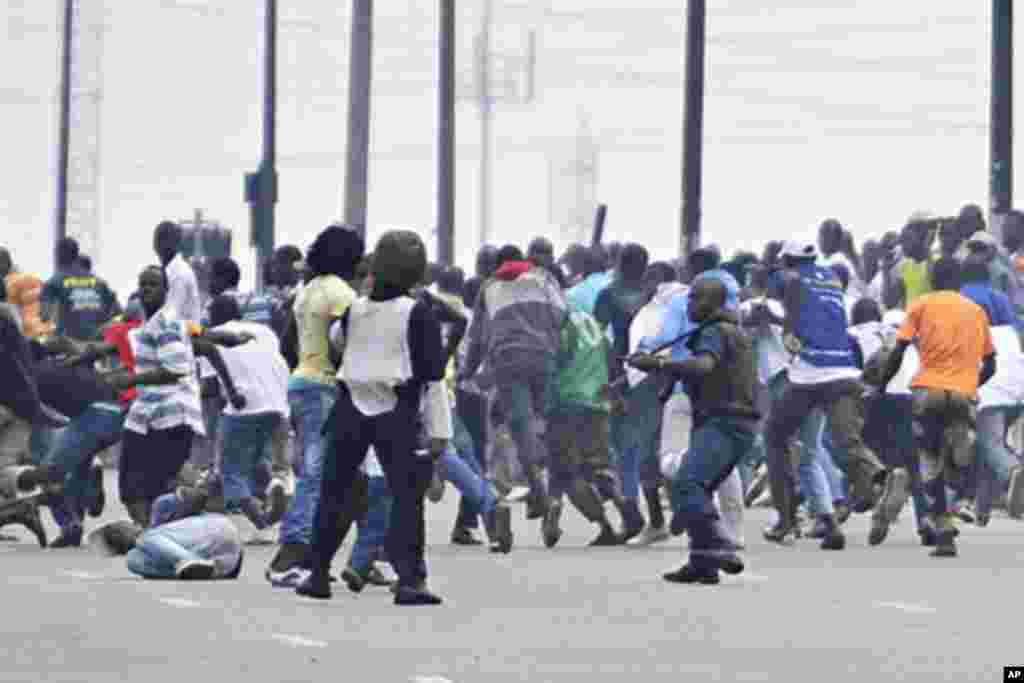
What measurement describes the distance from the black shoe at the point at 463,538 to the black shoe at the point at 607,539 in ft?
2.20

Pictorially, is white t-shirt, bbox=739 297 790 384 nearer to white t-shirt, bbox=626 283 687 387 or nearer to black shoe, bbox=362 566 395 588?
white t-shirt, bbox=626 283 687 387

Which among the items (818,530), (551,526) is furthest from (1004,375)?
(551,526)

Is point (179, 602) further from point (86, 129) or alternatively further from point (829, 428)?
point (86, 129)

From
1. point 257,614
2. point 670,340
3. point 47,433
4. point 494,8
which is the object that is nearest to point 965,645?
point 257,614

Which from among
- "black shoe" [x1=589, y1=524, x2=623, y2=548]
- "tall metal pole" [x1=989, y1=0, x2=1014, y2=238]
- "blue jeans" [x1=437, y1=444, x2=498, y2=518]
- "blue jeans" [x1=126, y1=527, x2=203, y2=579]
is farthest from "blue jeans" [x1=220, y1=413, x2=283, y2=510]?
"tall metal pole" [x1=989, y1=0, x2=1014, y2=238]

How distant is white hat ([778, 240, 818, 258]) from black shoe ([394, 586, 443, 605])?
5742 mm

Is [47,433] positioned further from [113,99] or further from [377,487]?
[113,99]

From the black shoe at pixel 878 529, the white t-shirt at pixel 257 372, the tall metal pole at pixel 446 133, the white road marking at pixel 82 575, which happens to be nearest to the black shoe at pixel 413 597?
the white road marking at pixel 82 575

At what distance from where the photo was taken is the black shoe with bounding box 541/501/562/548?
2597cm

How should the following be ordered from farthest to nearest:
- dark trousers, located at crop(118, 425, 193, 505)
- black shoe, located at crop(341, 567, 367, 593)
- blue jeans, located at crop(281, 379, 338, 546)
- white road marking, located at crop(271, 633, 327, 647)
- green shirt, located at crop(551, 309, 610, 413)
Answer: green shirt, located at crop(551, 309, 610, 413)
dark trousers, located at crop(118, 425, 193, 505)
blue jeans, located at crop(281, 379, 338, 546)
black shoe, located at crop(341, 567, 367, 593)
white road marking, located at crop(271, 633, 327, 647)

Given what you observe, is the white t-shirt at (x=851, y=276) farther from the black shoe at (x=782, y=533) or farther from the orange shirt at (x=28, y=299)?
the orange shirt at (x=28, y=299)

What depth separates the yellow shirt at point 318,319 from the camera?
2181 centimetres

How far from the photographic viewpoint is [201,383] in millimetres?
27359

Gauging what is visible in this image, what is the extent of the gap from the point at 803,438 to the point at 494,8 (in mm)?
105444
